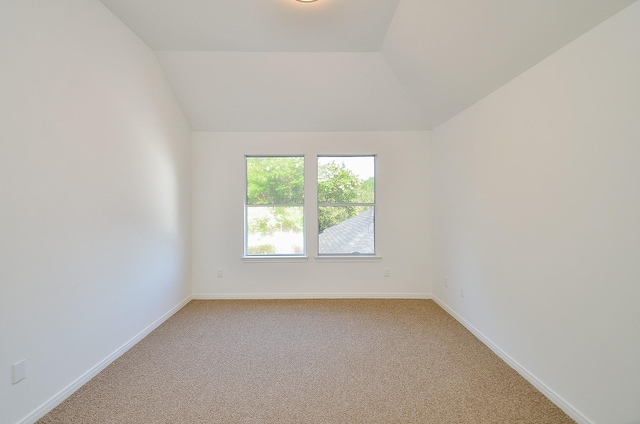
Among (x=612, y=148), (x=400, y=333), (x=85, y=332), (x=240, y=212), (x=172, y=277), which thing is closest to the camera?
(x=612, y=148)

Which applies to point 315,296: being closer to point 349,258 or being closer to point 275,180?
point 349,258

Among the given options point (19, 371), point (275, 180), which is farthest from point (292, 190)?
point (19, 371)

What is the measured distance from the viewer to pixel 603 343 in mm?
1571

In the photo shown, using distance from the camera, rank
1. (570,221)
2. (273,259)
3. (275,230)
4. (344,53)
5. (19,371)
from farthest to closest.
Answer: (275,230)
(273,259)
(344,53)
(570,221)
(19,371)

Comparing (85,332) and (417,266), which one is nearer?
(85,332)

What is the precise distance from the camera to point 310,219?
4.14 m

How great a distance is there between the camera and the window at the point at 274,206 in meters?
4.19

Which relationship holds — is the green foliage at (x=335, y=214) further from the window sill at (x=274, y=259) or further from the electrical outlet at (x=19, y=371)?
the electrical outlet at (x=19, y=371)

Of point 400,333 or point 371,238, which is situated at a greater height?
point 371,238

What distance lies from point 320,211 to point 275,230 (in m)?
Result: 0.71

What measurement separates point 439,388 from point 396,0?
3.05 metres

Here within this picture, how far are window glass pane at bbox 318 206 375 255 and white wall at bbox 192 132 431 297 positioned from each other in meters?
0.13

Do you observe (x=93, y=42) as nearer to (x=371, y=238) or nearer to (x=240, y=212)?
(x=240, y=212)

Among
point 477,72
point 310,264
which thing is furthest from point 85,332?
point 477,72
